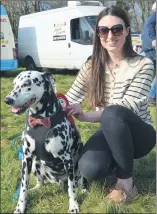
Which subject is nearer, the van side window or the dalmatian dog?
the dalmatian dog

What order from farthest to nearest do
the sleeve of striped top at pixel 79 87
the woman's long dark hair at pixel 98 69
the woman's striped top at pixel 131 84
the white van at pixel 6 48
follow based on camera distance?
the white van at pixel 6 48 → the sleeve of striped top at pixel 79 87 → the woman's long dark hair at pixel 98 69 → the woman's striped top at pixel 131 84

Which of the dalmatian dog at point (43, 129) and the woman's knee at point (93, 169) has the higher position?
the dalmatian dog at point (43, 129)

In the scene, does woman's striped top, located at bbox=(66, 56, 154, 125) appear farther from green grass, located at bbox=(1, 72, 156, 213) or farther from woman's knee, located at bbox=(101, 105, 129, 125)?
green grass, located at bbox=(1, 72, 156, 213)

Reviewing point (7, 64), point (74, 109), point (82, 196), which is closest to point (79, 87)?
point (74, 109)

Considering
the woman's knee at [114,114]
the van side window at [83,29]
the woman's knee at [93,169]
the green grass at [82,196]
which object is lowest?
the green grass at [82,196]

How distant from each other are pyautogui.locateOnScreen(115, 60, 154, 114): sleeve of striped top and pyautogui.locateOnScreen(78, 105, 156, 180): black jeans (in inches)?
4.5

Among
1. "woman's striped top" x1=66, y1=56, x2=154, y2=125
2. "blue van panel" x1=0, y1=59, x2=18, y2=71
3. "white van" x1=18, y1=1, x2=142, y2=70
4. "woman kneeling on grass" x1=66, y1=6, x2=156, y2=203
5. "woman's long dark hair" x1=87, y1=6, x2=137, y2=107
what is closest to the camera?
"woman kneeling on grass" x1=66, y1=6, x2=156, y2=203

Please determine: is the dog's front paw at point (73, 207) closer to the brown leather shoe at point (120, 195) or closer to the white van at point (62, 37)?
the brown leather shoe at point (120, 195)

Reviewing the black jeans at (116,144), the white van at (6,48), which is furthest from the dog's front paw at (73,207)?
the white van at (6,48)

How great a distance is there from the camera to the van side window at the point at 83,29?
9449 millimetres

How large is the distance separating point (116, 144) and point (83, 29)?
26.0 ft

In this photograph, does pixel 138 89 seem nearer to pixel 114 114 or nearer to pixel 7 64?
pixel 114 114

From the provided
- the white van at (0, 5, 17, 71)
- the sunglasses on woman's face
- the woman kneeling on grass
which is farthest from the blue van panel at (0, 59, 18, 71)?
the sunglasses on woman's face

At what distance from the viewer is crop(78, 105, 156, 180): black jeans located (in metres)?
2.47
